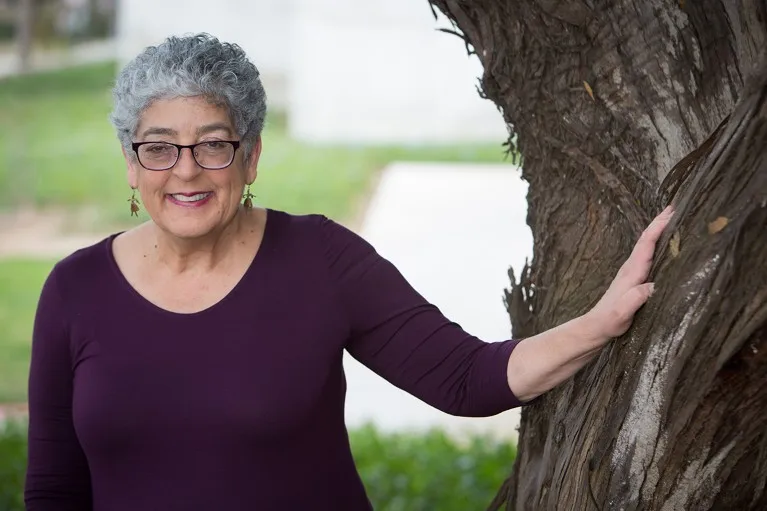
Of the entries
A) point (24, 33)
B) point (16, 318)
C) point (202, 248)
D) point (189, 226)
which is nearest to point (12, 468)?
point (202, 248)

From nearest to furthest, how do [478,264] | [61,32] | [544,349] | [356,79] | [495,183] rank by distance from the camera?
[544,349], [478,264], [495,183], [356,79], [61,32]

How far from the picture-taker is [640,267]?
1.89m

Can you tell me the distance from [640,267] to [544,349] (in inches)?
11.2

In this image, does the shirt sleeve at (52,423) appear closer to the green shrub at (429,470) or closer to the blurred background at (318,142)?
the green shrub at (429,470)

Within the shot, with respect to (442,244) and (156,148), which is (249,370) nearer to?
(156,148)

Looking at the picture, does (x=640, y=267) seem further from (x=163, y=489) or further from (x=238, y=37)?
(x=238, y=37)

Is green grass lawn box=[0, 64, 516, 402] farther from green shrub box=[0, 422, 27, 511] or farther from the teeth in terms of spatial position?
the teeth

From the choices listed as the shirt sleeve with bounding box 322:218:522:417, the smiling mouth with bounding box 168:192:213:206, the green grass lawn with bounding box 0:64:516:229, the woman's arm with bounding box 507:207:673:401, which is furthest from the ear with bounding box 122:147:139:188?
the green grass lawn with bounding box 0:64:516:229

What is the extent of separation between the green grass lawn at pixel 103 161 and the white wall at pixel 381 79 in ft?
1.37

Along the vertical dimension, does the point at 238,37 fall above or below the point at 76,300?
above

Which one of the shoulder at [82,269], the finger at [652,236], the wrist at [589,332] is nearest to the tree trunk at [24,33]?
the shoulder at [82,269]

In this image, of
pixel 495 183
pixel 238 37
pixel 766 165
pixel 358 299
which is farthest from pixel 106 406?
pixel 238 37

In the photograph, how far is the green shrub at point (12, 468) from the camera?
4484 millimetres

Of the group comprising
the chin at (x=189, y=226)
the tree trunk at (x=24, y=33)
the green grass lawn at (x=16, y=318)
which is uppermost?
the tree trunk at (x=24, y=33)
